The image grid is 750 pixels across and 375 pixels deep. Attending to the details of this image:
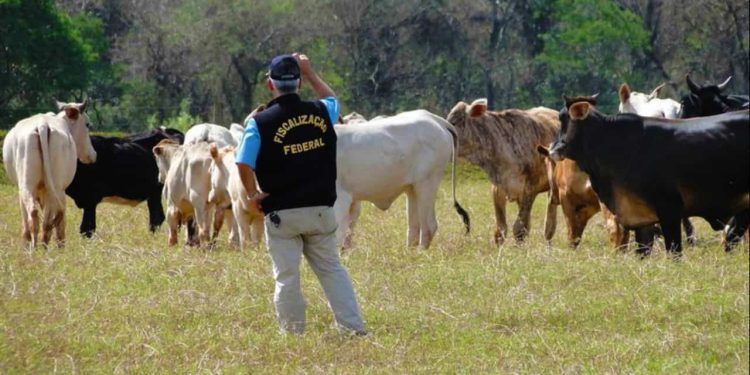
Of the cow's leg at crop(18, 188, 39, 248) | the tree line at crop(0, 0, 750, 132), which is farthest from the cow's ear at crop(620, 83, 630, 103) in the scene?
the tree line at crop(0, 0, 750, 132)

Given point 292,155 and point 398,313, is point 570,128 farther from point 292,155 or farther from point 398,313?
point 292,155

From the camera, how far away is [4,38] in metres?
39.8

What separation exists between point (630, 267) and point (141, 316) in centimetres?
370

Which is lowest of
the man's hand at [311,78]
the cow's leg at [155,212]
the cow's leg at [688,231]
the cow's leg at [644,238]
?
the cow's leg at [155,212]

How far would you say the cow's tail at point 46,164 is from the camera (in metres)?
14.6

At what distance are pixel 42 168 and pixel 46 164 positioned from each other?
6.0 inches

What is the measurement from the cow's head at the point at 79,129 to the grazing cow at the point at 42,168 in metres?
1.11

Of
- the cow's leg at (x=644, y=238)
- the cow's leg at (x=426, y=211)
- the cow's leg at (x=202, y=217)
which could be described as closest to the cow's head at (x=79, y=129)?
the cow's leg at (x=202, y=217)

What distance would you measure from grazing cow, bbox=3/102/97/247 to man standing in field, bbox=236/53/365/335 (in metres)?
5.36

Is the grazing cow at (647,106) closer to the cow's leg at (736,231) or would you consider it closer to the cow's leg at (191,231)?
the cow's leg at (736,231)

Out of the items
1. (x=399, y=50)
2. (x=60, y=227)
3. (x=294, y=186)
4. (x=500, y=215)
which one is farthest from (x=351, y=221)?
(x=399, y=50)

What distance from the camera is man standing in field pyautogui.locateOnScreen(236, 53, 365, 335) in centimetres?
950

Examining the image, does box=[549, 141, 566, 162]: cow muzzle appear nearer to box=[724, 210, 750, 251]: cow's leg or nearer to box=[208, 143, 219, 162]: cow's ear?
box=[724, 210, 750, 251]: cow's leg

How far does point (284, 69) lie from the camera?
31.5 ft
